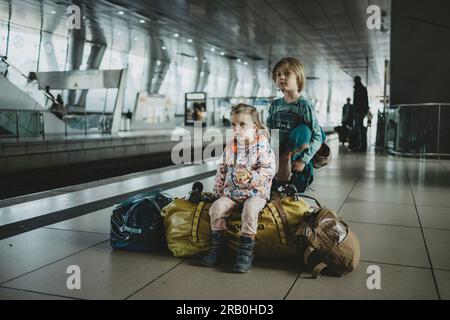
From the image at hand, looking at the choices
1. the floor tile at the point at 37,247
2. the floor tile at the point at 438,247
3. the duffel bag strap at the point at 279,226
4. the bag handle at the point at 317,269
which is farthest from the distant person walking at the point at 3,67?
the bag handle at the point at 317,269

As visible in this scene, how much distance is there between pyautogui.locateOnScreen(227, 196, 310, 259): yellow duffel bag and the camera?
310 centimetres

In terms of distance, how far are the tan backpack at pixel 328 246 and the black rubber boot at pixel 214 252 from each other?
55cm

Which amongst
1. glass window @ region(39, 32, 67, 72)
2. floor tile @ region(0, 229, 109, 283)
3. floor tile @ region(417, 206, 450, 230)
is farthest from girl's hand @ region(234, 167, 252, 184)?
glass window @ region(39, 32, 67, 72)

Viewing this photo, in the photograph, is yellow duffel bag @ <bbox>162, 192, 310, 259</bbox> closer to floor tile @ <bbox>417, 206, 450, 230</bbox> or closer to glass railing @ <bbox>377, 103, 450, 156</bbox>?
floor tile @ <bbox>417, 206, 450, 230</bbox>

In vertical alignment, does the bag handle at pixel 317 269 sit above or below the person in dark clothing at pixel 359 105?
below

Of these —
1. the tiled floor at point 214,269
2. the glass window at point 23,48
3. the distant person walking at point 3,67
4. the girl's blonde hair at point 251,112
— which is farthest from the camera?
the glass window at point 23,48

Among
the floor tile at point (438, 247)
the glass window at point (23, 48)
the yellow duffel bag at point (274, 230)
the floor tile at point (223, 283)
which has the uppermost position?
the glass window at point (23, 48)

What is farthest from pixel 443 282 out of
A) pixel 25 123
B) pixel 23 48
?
pixel 23 48

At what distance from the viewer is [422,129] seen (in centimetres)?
1197

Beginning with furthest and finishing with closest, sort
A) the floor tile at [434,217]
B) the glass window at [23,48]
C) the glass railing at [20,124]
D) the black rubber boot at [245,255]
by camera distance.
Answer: the glass window at [23,48] → the glass railing at [20,124] → the floor tile at [434,217] → the black rubber boot at [245,255]

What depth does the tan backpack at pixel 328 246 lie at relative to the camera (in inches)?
112

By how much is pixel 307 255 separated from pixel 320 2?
1445cm

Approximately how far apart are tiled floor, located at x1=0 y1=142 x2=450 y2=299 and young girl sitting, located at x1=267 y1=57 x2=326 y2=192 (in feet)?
2.32

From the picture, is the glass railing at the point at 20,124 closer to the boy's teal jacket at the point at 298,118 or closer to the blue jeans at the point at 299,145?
the boy's teal jacket at the point at 298,118
